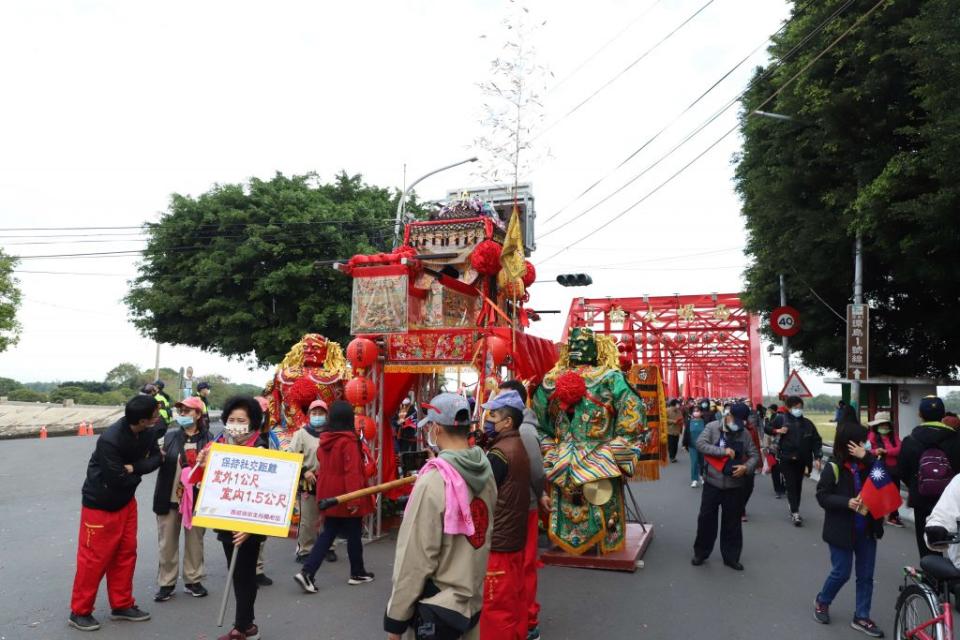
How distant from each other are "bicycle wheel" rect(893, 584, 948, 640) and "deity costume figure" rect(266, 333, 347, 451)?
657 cm

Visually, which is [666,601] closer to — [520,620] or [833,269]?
[520,620]

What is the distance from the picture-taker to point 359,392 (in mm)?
8219

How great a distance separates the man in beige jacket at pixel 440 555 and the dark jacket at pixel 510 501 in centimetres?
108

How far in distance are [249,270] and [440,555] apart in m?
20.7

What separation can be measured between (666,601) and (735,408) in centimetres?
234

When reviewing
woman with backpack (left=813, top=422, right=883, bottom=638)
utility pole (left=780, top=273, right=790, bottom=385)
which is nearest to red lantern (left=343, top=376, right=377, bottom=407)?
woman with backpack (left=813, top=422, right=883, bottom=638)

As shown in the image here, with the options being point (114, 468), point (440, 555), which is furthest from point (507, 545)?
point (114, 468)

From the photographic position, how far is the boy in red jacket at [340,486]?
628 centimetres

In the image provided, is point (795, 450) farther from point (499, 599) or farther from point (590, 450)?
point (499, 599)

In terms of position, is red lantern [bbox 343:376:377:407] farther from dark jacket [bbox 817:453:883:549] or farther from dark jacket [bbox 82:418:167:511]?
dark jacket [bbox 817:453:883:549]

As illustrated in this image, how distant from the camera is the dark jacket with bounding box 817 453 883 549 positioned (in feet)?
17.6

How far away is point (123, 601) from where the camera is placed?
5.34 meters

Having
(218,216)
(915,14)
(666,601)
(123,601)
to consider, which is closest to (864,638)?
(666,601)

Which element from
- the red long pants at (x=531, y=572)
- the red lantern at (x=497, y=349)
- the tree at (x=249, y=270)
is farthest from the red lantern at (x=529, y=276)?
the tree at (x=249, y=270)
